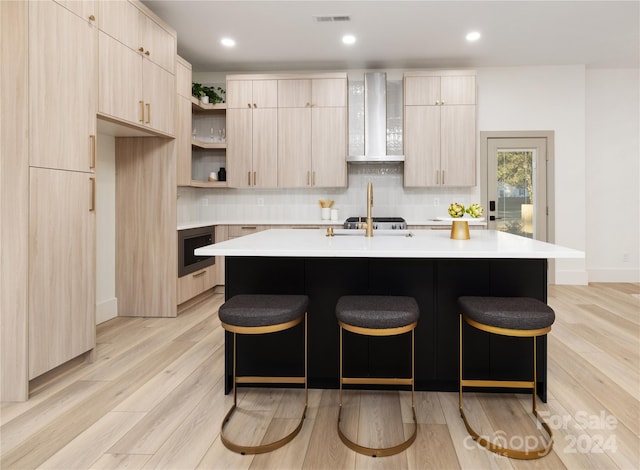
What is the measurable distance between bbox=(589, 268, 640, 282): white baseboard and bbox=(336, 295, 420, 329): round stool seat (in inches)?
194

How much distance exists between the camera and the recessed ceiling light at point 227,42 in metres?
4.36

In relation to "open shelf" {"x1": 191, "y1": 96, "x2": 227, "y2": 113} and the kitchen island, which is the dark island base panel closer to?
the kitchen island

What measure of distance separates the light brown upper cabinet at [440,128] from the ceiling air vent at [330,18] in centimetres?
129

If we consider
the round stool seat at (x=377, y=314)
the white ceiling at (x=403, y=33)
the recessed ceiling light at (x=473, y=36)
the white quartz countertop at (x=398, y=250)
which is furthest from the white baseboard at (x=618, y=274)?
the round stool seat at (x=377, y=314)

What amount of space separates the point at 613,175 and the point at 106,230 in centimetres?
638

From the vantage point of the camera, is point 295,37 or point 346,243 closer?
point 346,243

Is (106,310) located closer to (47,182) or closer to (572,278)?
(47,182)

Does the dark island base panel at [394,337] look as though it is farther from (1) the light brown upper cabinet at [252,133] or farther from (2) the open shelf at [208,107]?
(2) the open shelf at [208,107]

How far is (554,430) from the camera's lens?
189 cm

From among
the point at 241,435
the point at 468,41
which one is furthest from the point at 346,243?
the point at 468,41

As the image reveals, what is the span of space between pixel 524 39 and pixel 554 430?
414 centimetres

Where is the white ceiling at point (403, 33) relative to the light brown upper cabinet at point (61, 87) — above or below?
above

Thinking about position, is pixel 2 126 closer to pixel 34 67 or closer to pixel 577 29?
pixel 34 67

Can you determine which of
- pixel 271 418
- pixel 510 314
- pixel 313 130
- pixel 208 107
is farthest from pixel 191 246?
pixel 510 314
